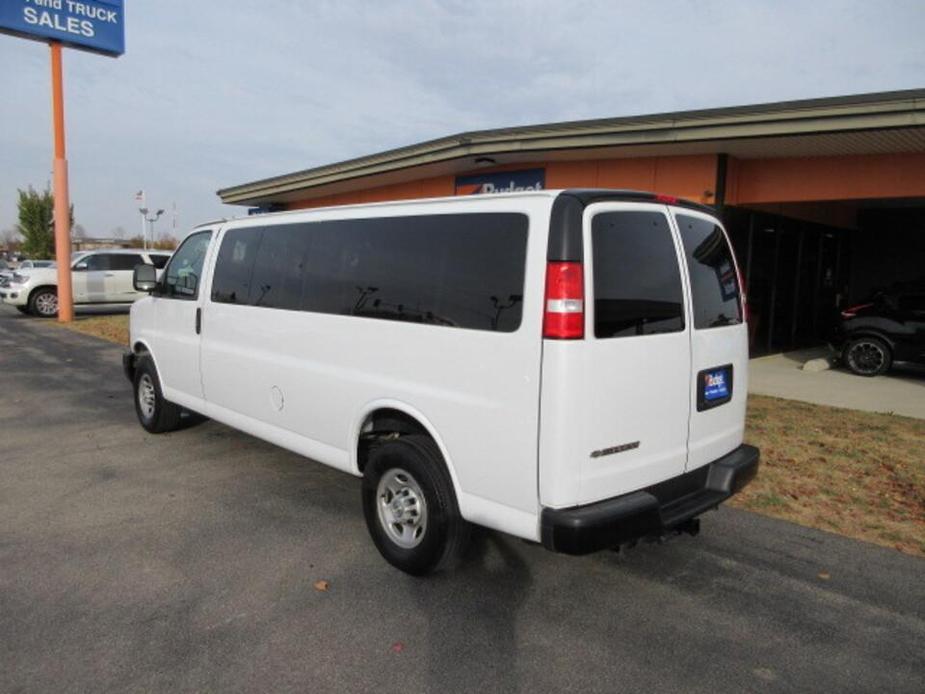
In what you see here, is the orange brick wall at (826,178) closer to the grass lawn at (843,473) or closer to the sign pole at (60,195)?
the grass lawn at (843,473)

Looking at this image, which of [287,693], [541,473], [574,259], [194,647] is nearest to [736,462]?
[541,473]

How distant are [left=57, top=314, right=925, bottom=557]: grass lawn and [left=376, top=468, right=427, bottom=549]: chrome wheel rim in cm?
253

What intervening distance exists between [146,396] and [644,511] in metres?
5.28

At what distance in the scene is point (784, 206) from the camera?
1190cm

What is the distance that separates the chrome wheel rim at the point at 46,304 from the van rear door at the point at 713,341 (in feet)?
68.4

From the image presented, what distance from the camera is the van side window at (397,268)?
3100mm

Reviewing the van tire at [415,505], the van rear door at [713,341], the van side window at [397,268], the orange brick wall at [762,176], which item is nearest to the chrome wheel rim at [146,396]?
the van side window at [397,268]

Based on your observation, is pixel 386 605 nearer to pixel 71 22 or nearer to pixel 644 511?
pixel 644 511

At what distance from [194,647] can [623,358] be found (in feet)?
7.53

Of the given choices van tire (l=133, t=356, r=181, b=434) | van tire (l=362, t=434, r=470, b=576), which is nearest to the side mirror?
van tire (l=133, t=356, r=181, b=434)

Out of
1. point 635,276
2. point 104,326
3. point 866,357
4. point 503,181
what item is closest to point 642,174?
point 503,181

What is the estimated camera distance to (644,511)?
3020 mm

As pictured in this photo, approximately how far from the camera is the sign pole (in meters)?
16.8

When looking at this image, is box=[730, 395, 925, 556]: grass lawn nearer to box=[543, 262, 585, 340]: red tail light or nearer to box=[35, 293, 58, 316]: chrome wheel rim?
box=[543, 262, 585, 340]: red tail light
